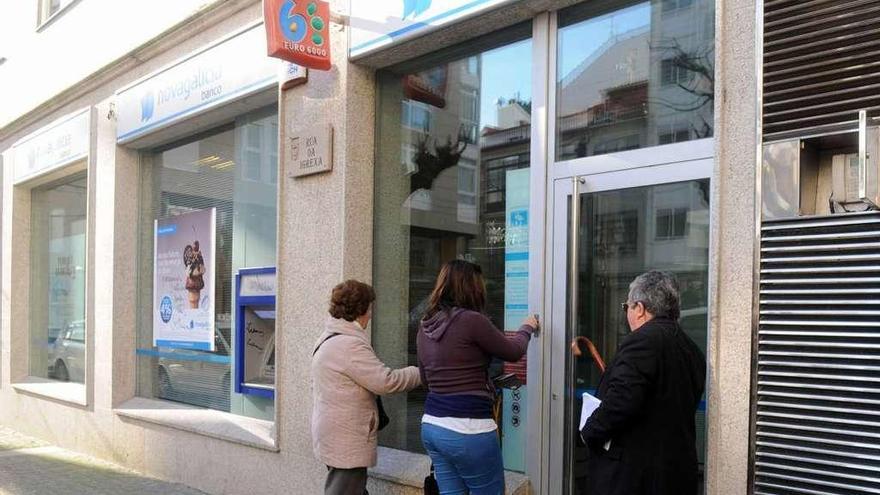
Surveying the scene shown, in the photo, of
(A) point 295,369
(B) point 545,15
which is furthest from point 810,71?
(A) point 295,369

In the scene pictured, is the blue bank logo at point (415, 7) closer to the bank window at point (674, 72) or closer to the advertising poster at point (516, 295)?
the advertising poster at point (516, 295)

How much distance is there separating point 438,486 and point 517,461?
0.93 m

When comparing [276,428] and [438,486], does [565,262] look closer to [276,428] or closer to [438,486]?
[438,486]

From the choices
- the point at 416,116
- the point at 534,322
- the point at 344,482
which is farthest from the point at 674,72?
the point at 344,482

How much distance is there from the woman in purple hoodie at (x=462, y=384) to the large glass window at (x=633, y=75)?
1.20 m

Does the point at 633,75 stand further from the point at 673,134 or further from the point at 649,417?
the point at 649,417

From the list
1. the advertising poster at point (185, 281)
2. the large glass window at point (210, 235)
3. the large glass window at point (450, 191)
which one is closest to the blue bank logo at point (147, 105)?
the large glass window at point (210, 235)

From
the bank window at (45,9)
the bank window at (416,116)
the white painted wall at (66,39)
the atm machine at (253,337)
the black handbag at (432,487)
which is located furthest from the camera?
the bank window at (45,9)

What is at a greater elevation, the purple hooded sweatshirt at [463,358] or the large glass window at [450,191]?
the large glass window at [450,191]

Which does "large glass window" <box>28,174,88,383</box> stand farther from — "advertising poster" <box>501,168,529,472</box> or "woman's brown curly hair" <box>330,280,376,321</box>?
"advertising poster" <box>501,168,529,472</box>

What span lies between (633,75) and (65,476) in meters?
6.27

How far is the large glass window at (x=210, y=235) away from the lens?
23.2 ft

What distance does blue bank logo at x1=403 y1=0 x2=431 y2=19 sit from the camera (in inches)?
205

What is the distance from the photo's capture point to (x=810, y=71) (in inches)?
134
